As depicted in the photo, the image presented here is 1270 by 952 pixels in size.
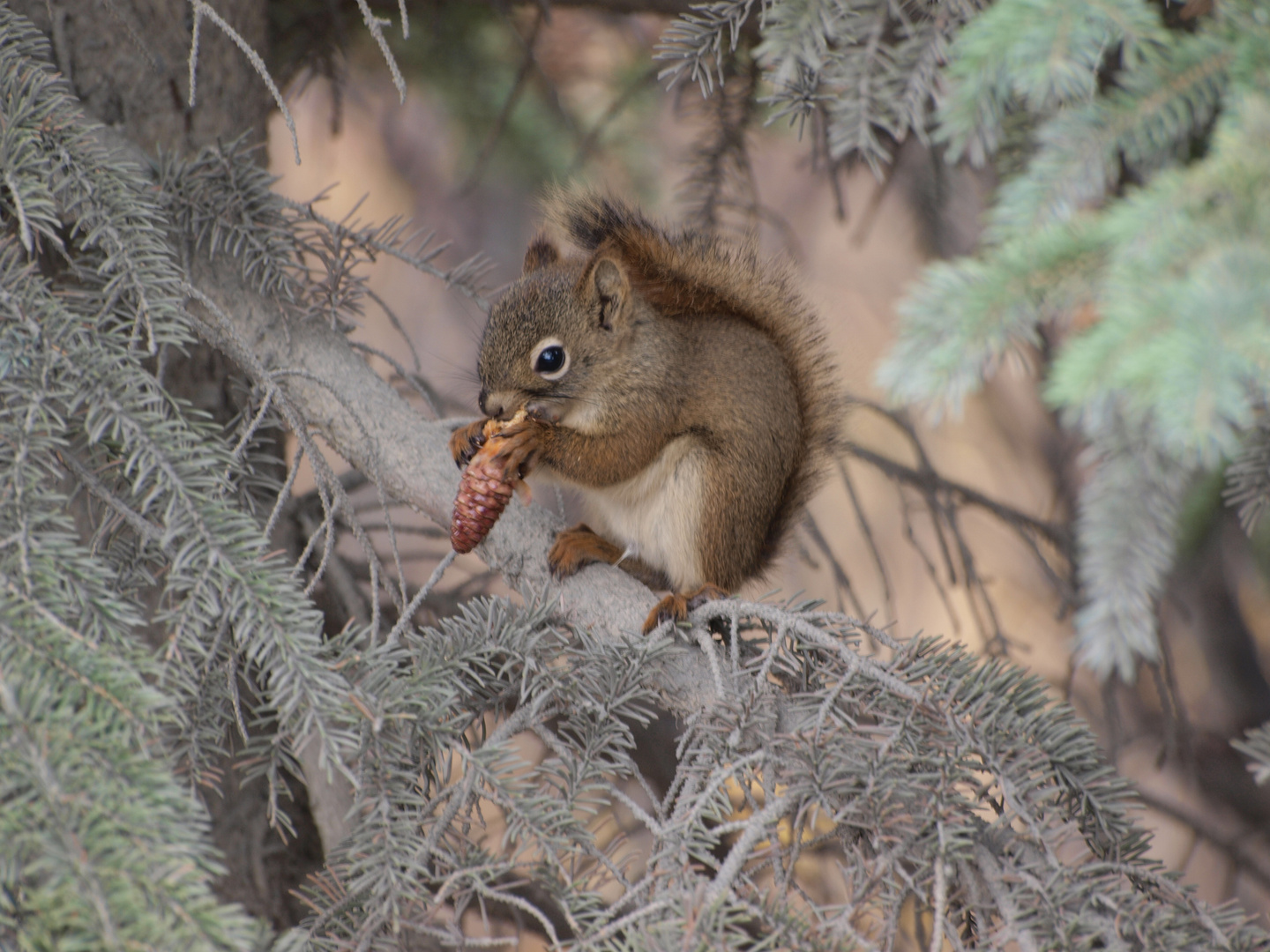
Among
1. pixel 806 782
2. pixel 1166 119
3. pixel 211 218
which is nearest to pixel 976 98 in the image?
pixel 1166 119

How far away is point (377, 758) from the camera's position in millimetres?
816

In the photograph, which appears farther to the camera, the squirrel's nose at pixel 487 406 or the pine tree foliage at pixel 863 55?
the squirrel's nose at pixel 487 406

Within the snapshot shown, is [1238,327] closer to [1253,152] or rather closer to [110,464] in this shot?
[1253,152]

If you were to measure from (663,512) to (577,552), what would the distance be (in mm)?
202

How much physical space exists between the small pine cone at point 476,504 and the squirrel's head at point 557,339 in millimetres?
285

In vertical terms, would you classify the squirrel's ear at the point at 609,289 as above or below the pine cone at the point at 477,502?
above

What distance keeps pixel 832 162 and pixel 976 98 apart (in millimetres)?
1041

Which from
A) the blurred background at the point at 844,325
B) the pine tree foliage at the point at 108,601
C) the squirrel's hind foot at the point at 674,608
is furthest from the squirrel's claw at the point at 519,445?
the pine tree foliage at the point at 108,601

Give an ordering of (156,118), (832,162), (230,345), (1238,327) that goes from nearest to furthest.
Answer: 1. (1238,327)
2. (230,345)
3. (156,118)
4. (832,162)

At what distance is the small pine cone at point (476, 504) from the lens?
3.63ft

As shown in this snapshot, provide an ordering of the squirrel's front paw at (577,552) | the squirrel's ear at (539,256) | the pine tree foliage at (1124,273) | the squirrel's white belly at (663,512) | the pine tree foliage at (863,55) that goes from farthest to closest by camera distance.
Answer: the squirrel's ear at (539,256) → the squirrel's white belly at (663,512) → the squirrel's front paw at (577,552) → the pine tree foliage at (863,55) → the pine tree foliage at (1124,273)

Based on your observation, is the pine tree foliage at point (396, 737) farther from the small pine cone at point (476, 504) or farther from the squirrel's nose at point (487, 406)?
the squirrel's nose at point (487, 406)

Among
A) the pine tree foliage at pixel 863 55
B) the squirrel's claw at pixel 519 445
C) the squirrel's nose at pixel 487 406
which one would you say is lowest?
the squirrel's claw at pixel 519 445

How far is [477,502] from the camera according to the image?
3.63 ft
